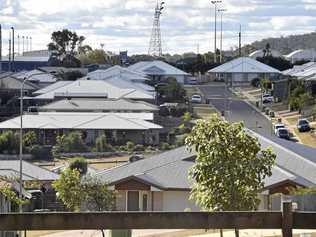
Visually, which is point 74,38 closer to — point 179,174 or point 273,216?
point 179,174

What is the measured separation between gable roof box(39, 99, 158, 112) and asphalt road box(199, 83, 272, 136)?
8.73 metres

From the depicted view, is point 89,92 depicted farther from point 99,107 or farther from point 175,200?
point 175,200

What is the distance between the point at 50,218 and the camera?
23.8 ft

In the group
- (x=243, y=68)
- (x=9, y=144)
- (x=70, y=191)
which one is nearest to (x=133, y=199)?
(x=70, y=191)

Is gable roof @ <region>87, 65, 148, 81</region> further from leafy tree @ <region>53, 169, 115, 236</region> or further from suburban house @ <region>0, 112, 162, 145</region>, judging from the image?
leafy tree @ <region>53, 169, 115, 236</region>

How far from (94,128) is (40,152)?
22.3ft

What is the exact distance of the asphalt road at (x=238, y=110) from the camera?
254 ft

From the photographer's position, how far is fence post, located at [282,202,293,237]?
727 centimetres

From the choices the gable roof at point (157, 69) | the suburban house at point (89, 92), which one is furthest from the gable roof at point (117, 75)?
the suburban house at point (89, 92)

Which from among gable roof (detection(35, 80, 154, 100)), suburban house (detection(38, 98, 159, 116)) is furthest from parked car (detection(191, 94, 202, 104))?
suburban house (detection(38, 98, 159, 116))

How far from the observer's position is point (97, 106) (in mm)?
86375

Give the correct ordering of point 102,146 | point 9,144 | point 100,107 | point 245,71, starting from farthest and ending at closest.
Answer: point 245,71
point 100,107
point 102,146
point 9,144

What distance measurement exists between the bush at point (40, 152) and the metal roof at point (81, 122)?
4462 millimetres

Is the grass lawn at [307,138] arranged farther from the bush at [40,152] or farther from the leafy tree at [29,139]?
the leafy tree at [29,139]
